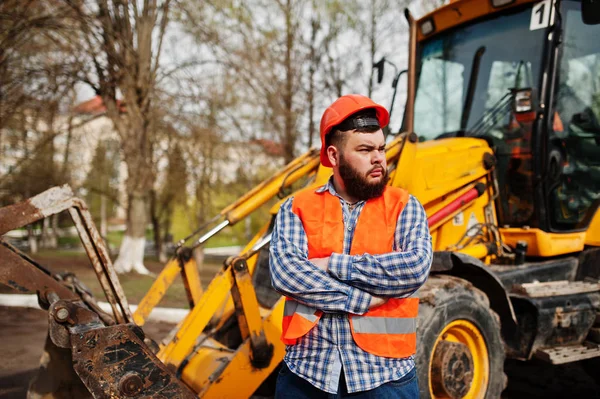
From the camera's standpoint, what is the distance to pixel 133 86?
12508 mm

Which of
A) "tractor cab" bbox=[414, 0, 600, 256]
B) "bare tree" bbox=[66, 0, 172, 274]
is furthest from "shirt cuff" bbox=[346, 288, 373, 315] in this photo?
"bare tree" bbox=[66, 0, 172, 274]

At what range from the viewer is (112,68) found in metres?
11.6

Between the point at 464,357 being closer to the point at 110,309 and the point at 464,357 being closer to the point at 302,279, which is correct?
the point at 302,279

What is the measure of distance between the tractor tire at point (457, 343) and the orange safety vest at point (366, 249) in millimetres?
1289

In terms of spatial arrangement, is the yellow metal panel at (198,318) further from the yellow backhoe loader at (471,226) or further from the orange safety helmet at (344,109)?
the orange safety helmet at (344,109)

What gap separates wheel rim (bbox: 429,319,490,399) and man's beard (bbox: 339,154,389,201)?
5.30ft

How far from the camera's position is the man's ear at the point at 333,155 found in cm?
225

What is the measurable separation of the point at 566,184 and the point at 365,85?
9.10 meters

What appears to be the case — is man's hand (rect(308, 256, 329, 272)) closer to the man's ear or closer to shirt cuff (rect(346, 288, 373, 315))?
shirt cuff (rect(346, 288, 373, 315))

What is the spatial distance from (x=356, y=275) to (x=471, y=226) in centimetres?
286

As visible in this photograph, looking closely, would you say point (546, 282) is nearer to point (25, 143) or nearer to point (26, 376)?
point (26, 376)

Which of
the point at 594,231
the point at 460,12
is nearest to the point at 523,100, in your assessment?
the point at 460,12

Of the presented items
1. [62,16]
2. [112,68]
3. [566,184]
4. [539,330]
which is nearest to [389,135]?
[566,184]

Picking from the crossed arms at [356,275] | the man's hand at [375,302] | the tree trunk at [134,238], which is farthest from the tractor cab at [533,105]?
the tree trunk at [134,238]
